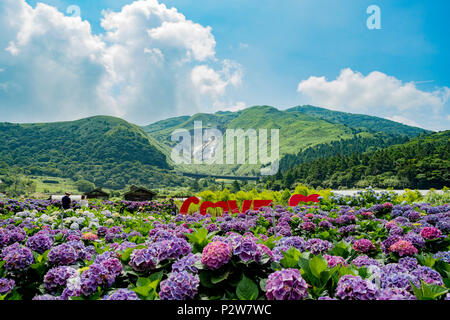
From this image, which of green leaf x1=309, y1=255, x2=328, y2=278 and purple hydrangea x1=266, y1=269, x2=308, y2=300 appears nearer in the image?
purple hydrangea x1=266, y1=269, x2=308, y2=300

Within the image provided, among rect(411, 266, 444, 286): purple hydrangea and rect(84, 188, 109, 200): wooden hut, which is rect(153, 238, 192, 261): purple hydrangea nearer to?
rect(411, 266, 444, 286): purple hydrangea

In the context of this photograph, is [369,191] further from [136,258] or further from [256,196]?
[136,258]

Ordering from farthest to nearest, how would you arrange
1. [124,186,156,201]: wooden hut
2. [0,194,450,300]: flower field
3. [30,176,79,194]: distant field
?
1. [30,176,79,194]: distant field
2. [124,186,156,201]: wooden hut
3. [0,194,450,300]: flower field

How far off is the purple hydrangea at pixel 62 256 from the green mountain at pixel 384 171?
263 feet

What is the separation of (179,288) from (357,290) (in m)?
1.06

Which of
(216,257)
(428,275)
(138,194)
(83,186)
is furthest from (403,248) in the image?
(83,186)

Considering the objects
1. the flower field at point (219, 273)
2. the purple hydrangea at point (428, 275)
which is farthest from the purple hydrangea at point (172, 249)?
the purple hydrangea at point (428, 275)

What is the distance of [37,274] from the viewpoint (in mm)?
2492

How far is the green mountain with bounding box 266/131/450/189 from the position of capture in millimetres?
71312

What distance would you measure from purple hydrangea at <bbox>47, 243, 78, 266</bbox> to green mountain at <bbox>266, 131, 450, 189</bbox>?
263ft

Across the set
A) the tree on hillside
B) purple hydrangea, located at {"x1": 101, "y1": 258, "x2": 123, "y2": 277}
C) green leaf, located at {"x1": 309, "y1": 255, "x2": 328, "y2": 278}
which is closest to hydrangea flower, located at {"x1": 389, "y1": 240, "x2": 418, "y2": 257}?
green leaf, located at {"x1": 309, "y1": 255, "x2": 328, "y2": 278}

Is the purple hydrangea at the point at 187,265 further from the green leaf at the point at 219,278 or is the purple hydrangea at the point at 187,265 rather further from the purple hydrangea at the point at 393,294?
the purple hydrangea at the point at 393,294

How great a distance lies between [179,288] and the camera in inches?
69.8

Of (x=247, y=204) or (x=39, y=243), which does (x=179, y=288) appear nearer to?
(x=39, y=243)
